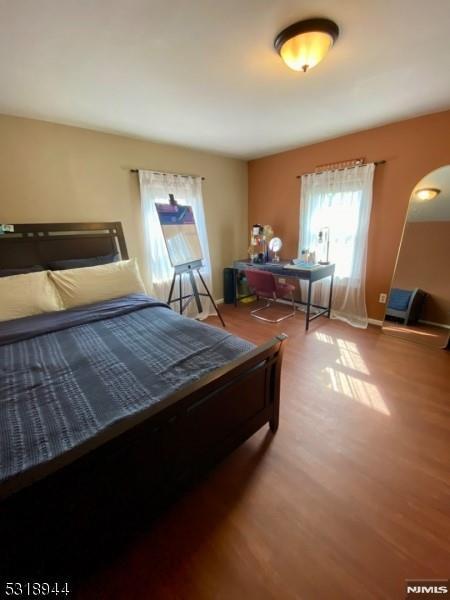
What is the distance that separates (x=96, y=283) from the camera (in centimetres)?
229

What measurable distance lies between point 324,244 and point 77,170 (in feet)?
9.77

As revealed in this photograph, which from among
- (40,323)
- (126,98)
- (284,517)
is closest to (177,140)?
(126,98)

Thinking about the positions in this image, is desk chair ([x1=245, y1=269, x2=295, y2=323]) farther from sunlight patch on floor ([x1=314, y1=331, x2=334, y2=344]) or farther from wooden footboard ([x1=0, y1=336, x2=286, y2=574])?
wooden footboard ([x1=0, y1=336, x2=286, y2=574])

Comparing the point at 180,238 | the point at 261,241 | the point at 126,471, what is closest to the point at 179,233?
the point at 180,238

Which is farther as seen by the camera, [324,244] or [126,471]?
[324,244]

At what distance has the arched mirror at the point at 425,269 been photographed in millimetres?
2643

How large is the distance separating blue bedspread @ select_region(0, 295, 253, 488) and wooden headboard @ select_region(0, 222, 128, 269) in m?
0.78

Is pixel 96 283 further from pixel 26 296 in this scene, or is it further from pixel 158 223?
→ pixel 158 223

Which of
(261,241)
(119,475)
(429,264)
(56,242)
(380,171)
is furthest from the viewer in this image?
(261,241)

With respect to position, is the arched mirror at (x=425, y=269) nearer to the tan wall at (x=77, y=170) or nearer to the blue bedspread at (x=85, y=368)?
the blue bedspread at (x=85, y=368)

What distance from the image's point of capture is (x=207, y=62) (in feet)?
5.21

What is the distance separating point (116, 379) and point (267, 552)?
3.27 ft

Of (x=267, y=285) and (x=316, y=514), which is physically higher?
(x=267, y=285)

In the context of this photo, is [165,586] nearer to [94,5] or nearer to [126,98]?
[94,5]
